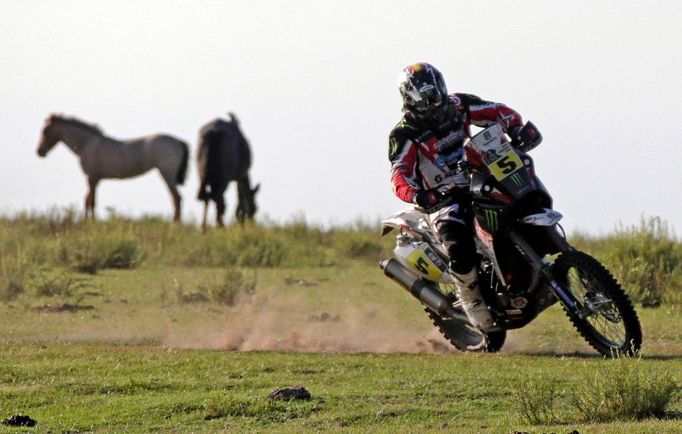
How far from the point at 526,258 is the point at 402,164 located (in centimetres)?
121

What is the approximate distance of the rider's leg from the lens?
1292 cm

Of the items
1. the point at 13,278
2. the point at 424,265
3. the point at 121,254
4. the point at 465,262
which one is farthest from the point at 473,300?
the point at 121,254

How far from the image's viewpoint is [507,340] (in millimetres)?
14820

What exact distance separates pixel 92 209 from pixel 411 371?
2462cm

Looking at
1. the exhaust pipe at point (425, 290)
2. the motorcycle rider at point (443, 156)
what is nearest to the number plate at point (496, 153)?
the motorcycle rider at point (443, 156)

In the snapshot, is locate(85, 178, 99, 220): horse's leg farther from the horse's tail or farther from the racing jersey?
the racing jersey

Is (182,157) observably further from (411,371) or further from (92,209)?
(411,371)

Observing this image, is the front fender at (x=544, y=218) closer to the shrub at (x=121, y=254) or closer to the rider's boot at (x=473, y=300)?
the rider's boot at (x=473, y=300)

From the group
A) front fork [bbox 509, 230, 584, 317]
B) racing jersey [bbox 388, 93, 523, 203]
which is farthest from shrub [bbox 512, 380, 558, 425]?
racing jersey [bbox 388, 93, 523, 203]

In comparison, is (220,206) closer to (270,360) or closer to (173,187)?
(173,187)

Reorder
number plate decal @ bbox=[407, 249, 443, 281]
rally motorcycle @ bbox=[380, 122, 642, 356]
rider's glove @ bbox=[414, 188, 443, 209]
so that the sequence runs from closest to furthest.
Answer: rally motorcycle @ bbox=[380, 122, 642, 356] < rider's glove @ bbox=[414, 188, 443, 209] < number plate decal @ bbox=[407, 249, 443, 281]

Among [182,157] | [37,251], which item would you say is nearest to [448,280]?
[37,251]

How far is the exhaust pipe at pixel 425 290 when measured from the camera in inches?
541

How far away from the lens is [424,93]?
13031mm
